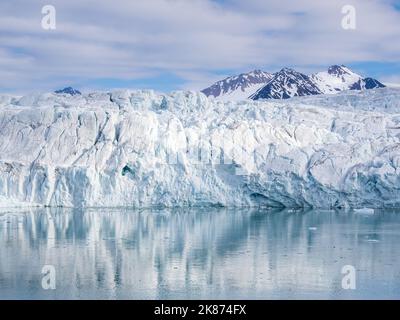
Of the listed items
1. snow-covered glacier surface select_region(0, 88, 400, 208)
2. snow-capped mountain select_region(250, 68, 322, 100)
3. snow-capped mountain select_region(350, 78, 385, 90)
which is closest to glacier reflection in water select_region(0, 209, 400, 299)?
snow-covered glacier surface select_region(0, 88, 400, 208)

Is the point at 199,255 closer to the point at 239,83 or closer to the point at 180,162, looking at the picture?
the point at 180,162

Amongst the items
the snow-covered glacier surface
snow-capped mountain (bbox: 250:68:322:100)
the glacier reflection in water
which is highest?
snow-capped mountain (bbox: 250:68:322:100)

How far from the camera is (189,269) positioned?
15781 millimetres

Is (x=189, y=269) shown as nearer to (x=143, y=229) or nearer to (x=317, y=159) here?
(x=143, y=229)

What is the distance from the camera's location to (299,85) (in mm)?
79562

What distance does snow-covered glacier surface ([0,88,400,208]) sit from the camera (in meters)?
29.4

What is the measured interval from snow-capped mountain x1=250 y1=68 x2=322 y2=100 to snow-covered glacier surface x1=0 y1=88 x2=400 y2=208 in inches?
1670

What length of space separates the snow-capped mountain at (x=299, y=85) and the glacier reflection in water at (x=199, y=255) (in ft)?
161

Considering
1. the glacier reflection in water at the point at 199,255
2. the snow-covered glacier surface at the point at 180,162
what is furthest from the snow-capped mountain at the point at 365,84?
the glacier reflection in water at the point at 199,255

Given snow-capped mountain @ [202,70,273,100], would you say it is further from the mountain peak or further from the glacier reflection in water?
the glacier reflection in water

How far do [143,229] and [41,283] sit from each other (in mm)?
9662
